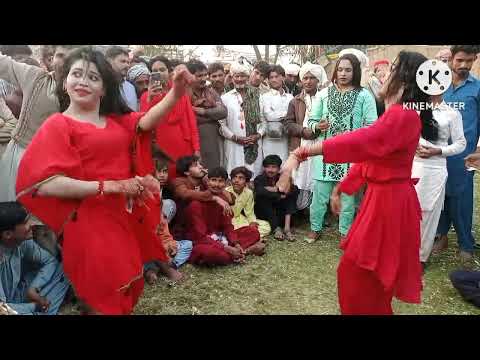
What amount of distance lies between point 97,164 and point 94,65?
49cm

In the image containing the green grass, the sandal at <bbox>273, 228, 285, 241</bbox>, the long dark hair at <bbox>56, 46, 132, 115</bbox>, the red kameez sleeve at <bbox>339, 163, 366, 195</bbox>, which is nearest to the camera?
the long dark hair at <bbox>56, 46, 132, 115</bbox>

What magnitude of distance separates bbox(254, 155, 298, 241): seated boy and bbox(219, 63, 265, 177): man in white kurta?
28 cm

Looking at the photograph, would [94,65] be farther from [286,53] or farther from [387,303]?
[286,53]

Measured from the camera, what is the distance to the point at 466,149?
4.24 meters

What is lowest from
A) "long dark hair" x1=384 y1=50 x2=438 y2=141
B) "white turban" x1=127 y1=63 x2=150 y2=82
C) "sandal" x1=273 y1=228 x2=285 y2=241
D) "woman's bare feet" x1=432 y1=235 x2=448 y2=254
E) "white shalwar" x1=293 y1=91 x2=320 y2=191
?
"woman's bare feet" x1=432 y1=235 x2=448 y2=254

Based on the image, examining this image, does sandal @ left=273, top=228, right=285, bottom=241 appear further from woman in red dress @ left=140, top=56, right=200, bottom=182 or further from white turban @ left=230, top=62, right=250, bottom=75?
white turban @ left=230, top=62, right=250, bottom=75

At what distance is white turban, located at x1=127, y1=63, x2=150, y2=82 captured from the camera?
14.0 ft

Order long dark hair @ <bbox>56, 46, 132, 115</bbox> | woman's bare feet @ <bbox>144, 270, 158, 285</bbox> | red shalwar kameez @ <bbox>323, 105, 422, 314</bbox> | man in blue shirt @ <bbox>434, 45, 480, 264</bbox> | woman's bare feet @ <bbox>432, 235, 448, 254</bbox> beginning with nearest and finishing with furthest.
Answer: long dark hair @ <bbox>56, 46, 132, 115</bbox> < red shalwar kameez @ <bbox>323, 105, 422, 314</bbox> < woman's bare feet @ <bbox>144, 270, 158, 285</bbox> < man in blue shirt @ <bbox>434, 45, 480, 264</bbox> < woman's bare feet @ <bbox>432, 235, 448, 254</bbox>

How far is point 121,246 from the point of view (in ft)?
7.06

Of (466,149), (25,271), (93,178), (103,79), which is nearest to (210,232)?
(25,271)

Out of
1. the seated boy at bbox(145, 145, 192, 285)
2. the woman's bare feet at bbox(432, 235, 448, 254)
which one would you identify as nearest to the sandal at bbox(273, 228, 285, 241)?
the seated boy at bbox(145, 145, 192, 285)

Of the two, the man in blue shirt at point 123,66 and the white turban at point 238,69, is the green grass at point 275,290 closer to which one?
the man in blue shirt at point 123,66

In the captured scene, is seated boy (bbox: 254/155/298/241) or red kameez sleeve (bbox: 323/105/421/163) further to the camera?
seated boy (bbox: 254/155/298/241)

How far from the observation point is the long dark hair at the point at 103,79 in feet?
6.76
